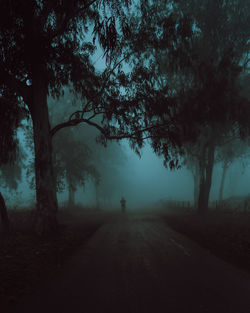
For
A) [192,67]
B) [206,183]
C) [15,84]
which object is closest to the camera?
[15,84]

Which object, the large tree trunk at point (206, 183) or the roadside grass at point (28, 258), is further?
the large tree trunk at point (206, 183)

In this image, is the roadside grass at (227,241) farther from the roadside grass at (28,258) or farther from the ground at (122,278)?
the roadside grass at (28,258)

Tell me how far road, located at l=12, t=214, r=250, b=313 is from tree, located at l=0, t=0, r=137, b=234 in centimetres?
451

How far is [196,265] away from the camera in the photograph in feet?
21.7

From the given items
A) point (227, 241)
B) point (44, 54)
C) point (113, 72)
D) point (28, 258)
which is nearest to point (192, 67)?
point (113, 72)

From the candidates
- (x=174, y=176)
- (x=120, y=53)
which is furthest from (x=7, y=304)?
(x=174, y=176)

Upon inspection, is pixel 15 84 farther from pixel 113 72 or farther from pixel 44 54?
pixel 113 72

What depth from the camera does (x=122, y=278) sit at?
5613 mm

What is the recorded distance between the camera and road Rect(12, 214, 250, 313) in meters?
4.23

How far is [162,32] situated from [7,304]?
503 inches

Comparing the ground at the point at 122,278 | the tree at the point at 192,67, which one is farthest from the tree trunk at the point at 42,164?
the tree at the point at 192,67

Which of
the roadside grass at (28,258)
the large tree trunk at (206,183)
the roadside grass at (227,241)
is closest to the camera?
the roadside grass at (28,258)

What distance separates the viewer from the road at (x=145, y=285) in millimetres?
4234

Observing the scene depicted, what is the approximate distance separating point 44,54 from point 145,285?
8.43 meters
